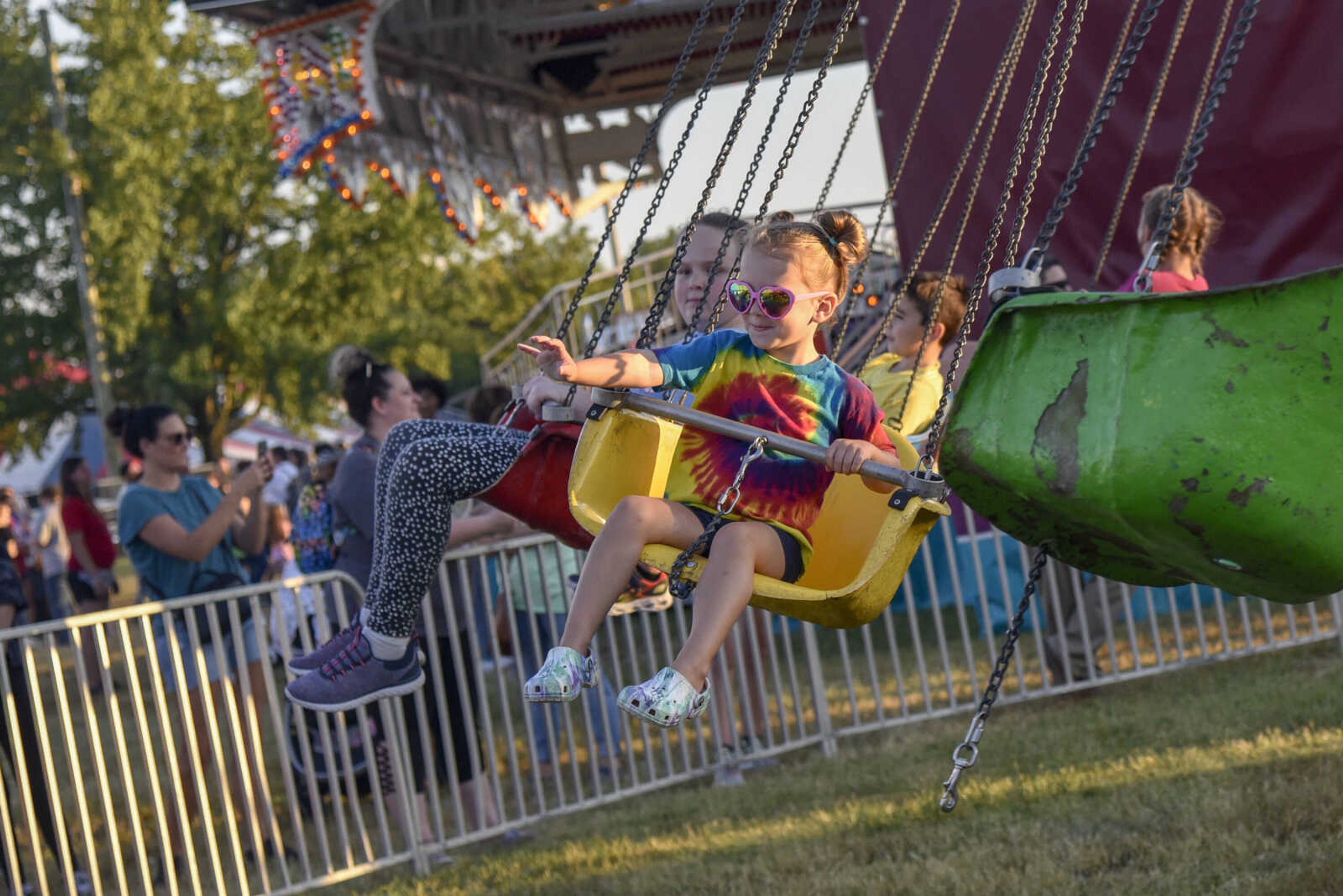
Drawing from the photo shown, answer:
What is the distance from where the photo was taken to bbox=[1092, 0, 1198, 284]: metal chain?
4.37 m

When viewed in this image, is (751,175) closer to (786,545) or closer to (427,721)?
(786,545)

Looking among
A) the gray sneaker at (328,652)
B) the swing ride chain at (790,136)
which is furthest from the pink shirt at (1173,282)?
the gray sneaker at (328,652)

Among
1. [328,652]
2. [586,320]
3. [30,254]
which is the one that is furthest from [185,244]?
[328,652]

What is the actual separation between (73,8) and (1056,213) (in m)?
26.4

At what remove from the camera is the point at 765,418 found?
3.30m

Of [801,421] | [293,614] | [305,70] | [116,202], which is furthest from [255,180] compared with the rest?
[801,421]

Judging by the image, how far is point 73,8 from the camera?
2522cm

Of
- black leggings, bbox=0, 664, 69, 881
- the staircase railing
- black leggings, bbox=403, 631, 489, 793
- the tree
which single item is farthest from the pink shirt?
the tree

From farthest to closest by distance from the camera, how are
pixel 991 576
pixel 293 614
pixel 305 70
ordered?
pixel 305 70
pixel 991 576
pixel 293 614

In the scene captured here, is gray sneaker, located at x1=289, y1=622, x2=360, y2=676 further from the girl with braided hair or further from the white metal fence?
the girl with braided hair

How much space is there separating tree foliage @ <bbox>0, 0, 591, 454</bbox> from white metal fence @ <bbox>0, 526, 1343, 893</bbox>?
19.8 meters

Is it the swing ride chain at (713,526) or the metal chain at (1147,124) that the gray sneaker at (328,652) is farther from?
the metal chain at (1147,124)

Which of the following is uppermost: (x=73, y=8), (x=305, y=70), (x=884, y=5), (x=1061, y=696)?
(x=73, y=8)

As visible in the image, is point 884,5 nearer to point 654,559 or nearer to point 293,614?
point 293,614
